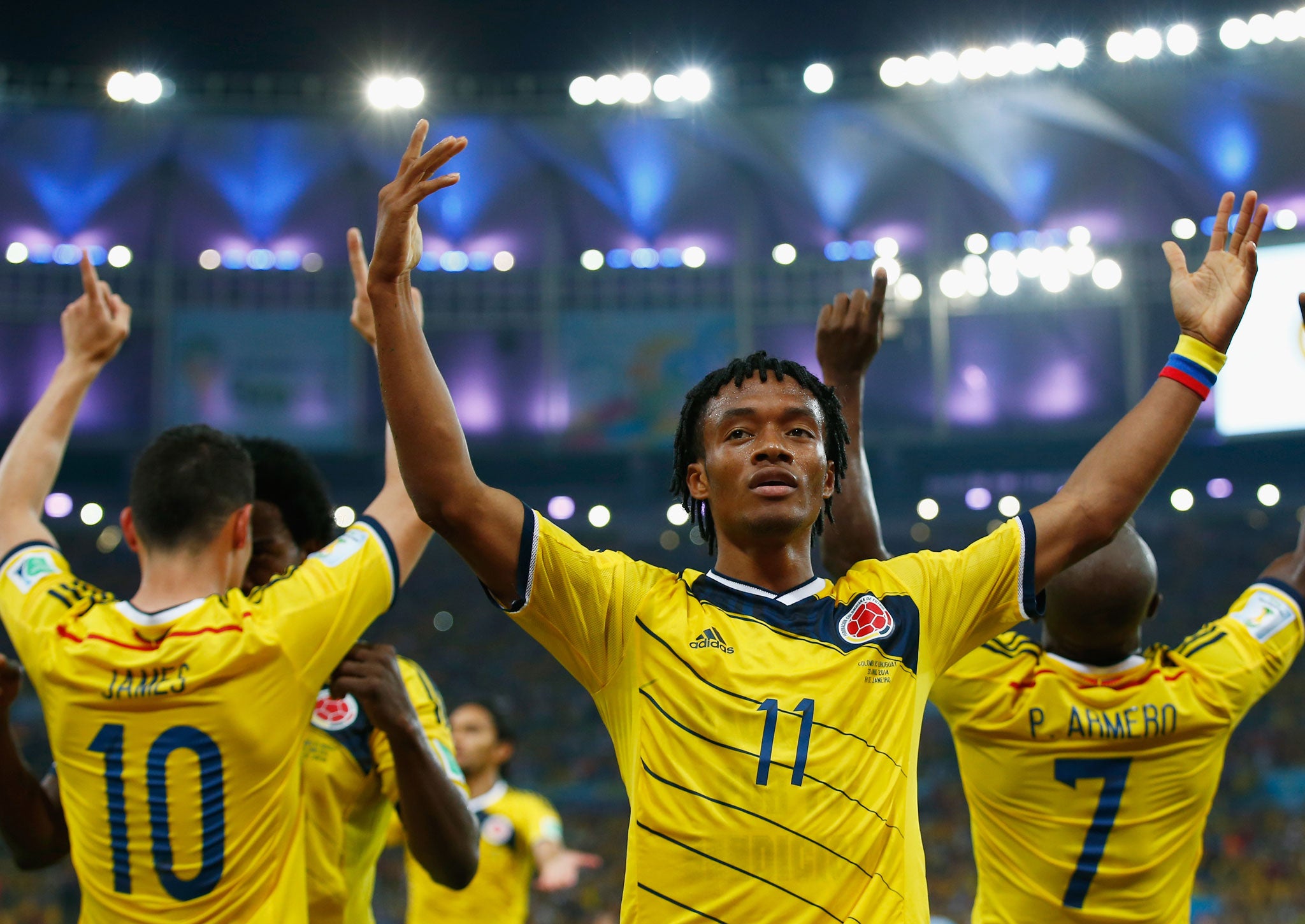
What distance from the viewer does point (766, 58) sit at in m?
19.9

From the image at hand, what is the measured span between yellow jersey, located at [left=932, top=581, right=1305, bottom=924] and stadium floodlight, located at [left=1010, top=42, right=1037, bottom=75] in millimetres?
17787

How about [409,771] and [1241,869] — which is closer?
[409,771]

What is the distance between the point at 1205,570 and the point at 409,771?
22264mm

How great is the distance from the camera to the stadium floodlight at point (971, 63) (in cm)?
1912

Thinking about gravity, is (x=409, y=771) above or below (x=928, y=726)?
above

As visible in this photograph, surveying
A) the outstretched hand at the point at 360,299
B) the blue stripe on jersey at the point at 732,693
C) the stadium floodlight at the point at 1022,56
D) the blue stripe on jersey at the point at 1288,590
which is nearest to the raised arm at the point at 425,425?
the blue stripe on jersey at the point at 732,693

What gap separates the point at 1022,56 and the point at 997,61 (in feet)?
1.64

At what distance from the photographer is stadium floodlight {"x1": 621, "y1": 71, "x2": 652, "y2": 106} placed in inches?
775

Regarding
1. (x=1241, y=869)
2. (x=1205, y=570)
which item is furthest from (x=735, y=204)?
(x=1241, y=869)

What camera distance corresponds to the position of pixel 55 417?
9.34 ft

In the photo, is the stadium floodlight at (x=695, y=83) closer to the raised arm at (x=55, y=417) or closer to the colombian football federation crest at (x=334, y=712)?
the raised arm at (x=55, y=417)

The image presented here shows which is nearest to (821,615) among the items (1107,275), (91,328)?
(91,328)

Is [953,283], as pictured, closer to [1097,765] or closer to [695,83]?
[695,83]

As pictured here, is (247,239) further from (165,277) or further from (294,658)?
(294,658)
